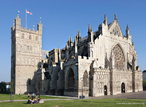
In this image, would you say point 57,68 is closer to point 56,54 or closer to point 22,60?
point 56,54

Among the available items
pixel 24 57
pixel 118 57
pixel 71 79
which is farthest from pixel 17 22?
pixel 118 57

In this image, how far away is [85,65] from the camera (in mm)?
32188

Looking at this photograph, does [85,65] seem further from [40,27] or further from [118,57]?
[40,27]

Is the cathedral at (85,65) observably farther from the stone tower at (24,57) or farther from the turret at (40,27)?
the turret at (40,27)

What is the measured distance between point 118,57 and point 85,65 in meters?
12.4

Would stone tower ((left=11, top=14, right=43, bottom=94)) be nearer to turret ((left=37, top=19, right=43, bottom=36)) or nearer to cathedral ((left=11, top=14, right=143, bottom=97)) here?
cathedral ((left=11, top=14, right=143, bottom=97))

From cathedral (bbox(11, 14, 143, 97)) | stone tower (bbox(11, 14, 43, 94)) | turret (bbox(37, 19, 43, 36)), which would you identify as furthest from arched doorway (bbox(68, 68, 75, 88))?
turret (bbox(37, 19, 43, 36))

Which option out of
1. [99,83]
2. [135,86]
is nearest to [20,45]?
[99,83]

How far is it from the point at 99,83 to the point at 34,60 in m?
29.6

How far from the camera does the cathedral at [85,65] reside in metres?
32.0

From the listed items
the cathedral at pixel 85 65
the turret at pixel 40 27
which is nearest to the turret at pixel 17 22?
the cathedral at pixel 85 65

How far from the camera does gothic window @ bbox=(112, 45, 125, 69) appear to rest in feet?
131

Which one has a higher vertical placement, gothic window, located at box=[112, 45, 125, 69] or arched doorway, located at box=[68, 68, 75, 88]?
gothic window, located at box=[112, 45, 125, 69]

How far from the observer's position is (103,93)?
3241cm
